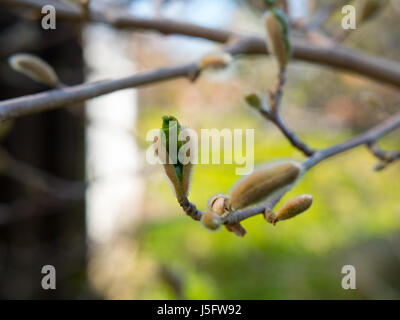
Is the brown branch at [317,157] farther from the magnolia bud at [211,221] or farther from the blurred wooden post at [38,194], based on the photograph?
the blurred wooden post at [38,194]

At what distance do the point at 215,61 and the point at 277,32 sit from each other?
9 cm

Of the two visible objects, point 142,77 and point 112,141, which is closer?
point 142,77

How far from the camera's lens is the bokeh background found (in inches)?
66.3

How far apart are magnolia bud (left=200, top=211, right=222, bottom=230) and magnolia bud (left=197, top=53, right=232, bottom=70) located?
0.27 metres

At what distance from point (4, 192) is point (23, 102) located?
1.48 m

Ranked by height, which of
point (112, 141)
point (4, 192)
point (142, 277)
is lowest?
point (142, 277)

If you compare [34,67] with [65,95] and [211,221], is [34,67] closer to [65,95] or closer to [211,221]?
[65,95]

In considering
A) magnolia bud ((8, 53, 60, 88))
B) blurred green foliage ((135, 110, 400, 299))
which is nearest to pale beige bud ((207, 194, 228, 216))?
magnolia bud ((8, 53, 60, 88))

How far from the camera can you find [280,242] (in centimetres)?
285

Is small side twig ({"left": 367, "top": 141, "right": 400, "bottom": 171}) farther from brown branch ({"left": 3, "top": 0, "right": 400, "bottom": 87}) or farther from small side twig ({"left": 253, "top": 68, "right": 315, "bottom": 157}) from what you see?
brown branch ({"left": 3, "top": 0, "right": 400, "bottom": 87})

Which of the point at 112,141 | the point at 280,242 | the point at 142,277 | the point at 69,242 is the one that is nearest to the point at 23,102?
the point at 142,277

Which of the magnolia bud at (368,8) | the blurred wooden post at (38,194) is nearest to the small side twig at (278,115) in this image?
the magnolia bud at (368,8)
